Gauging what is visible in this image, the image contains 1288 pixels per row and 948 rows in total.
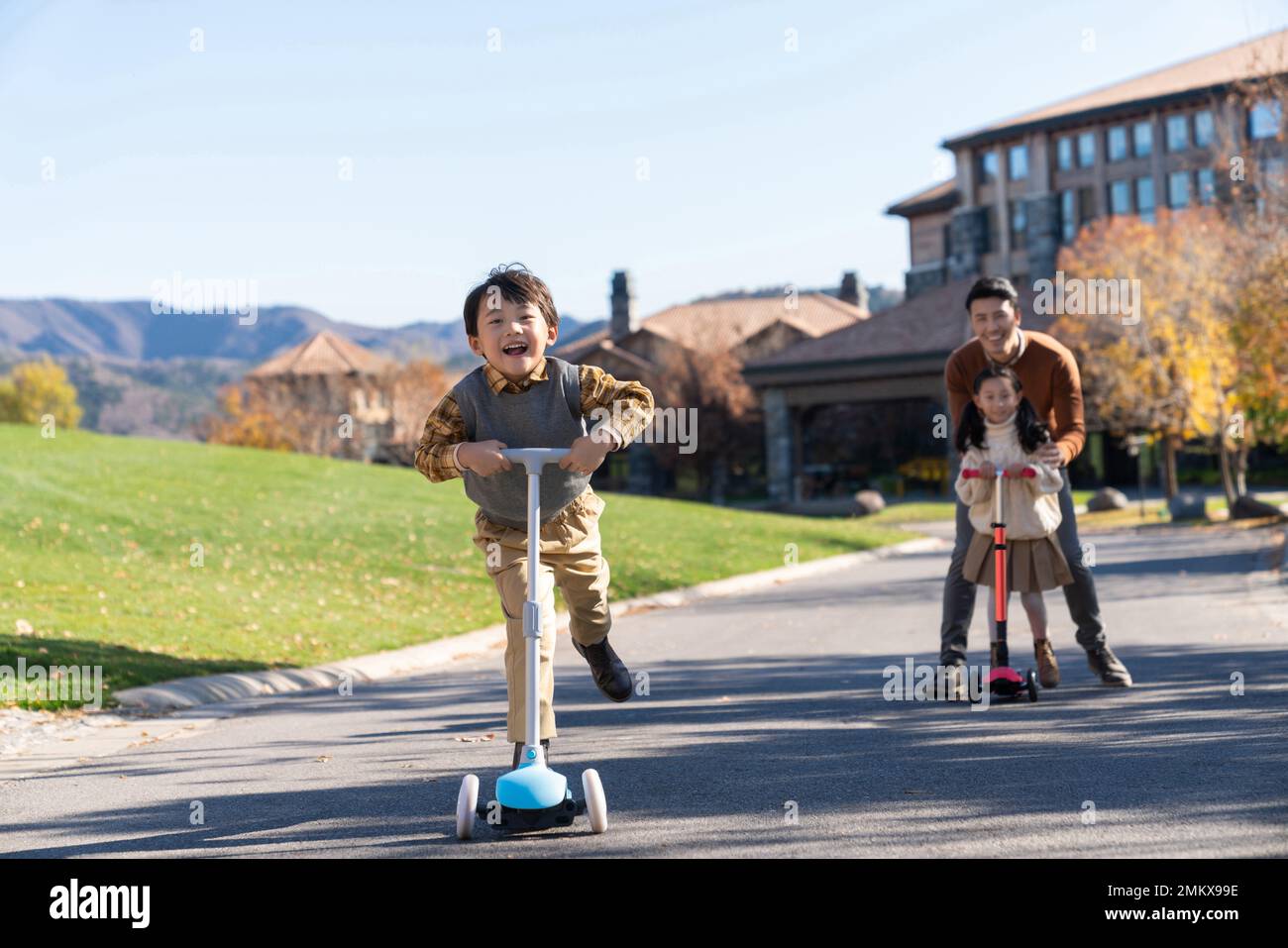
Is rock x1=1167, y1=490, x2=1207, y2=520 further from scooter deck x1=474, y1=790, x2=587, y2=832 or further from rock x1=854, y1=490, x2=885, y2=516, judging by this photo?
scooter deck x1=474, y1=790, x2=587, y2=832

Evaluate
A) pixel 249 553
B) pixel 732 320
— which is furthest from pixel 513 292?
pixel 732 320

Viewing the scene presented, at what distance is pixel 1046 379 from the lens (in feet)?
26.1

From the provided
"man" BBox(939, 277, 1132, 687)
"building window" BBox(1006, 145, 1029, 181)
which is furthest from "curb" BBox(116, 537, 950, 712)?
"building window" BBox(1006, 145, 1029, 181)

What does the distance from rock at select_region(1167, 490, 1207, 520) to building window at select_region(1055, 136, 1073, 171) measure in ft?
88.9

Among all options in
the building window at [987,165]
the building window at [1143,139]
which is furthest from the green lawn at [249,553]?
the building window at [987,165]

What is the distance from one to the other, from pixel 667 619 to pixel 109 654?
6250 millimetres

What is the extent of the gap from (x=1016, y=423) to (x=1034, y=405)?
0.21 meters

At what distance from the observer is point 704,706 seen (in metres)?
8.14

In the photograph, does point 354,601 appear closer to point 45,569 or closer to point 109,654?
point 45,569

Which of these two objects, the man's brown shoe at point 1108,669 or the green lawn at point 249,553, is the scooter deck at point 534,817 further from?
the green lawn at point 249,553

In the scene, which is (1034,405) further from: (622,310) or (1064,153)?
(622,310)

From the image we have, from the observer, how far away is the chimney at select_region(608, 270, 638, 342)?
74.0 meters

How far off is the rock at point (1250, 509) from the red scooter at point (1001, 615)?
25720mm
